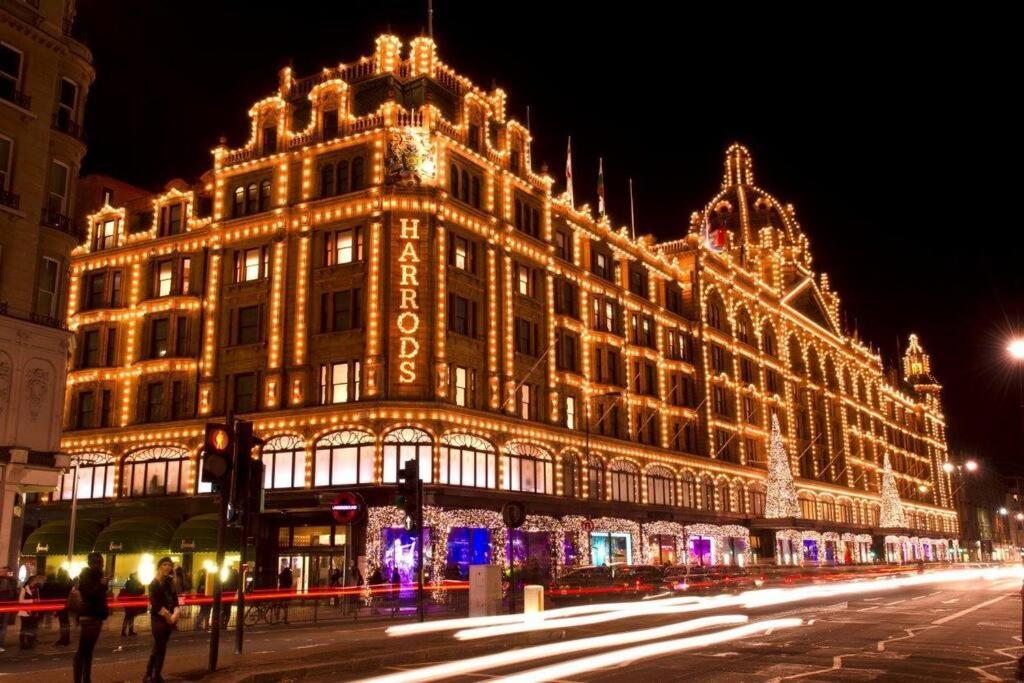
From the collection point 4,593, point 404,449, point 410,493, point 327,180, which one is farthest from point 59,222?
point 327,180

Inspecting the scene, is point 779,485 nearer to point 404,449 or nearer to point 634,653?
point 404,449

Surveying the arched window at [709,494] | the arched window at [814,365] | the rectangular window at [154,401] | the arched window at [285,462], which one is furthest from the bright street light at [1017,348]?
the arched window at [814,365]

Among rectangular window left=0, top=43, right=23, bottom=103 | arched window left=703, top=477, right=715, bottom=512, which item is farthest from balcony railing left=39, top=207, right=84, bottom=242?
arched window left=703, top=477, right=715, bottom=512

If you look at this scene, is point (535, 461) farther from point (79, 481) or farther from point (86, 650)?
point (86, 650)

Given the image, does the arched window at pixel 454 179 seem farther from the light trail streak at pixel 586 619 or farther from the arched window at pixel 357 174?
the light trail streak at pixel 586 619

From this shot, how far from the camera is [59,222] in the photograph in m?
32.0

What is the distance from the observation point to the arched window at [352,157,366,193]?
4825cm

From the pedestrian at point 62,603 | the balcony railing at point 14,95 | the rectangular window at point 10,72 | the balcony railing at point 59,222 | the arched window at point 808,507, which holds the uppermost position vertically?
the rectangular window at point 10,72

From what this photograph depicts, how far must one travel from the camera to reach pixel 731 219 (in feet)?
336

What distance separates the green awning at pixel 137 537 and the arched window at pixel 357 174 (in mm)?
19984

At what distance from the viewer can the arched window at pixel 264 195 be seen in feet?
168

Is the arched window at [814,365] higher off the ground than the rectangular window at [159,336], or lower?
higher

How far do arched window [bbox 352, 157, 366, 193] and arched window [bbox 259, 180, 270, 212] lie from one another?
19.3 feet

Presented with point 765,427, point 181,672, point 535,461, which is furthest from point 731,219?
point 181,672
